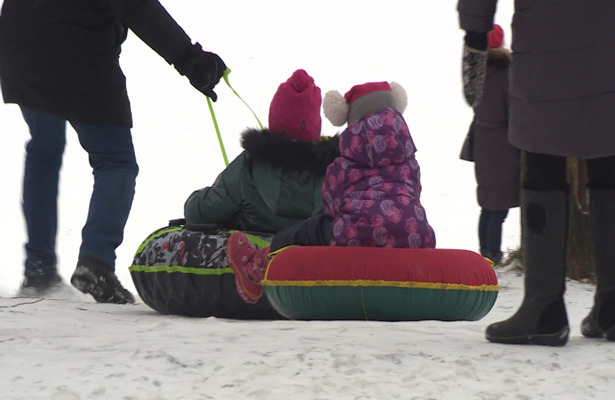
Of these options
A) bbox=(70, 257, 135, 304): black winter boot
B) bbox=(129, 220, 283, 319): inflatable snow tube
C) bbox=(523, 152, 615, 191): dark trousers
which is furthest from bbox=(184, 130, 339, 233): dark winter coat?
bbox=(523, 152, 615, 191): dark trousers

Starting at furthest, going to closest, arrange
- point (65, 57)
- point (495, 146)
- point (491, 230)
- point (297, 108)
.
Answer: point (491, 230)
point (495, 146)
point (65, 57)
point (297, 108)

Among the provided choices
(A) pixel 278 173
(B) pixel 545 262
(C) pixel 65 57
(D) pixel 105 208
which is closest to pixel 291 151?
(A) pixel 278 173

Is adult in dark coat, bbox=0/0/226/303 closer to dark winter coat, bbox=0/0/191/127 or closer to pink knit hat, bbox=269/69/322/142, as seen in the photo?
dark winter coat, bbox=0/0/191/127

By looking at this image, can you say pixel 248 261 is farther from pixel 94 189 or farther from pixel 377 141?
pixel 94 189

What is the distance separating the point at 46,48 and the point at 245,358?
2063 millimetres

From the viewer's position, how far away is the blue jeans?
351 cm

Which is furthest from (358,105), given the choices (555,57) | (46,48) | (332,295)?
(46,48)

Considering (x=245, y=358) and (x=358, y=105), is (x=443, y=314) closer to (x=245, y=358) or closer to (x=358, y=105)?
(x=358, y=105)

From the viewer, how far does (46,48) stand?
356 cm

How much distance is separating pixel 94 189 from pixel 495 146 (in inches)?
99.0

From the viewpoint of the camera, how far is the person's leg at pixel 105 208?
346 centimetres

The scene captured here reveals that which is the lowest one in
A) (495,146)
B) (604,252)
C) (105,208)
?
(604,252)

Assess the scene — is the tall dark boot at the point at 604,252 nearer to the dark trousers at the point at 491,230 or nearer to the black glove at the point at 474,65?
the black glove at the point at 474,65

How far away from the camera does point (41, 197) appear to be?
12.2 feet
